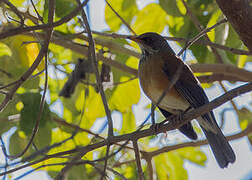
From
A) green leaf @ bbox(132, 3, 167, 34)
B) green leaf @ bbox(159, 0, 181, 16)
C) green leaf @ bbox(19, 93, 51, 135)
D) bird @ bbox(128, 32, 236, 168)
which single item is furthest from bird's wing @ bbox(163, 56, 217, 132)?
green leaf @ bbox(19, 93, 51, 135)

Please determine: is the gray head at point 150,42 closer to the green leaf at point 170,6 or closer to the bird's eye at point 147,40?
the bird's eye at point 147,40

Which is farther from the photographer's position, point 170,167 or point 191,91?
point 170,167

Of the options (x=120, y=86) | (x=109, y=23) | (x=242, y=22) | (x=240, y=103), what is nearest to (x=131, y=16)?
(x=109, y=23)

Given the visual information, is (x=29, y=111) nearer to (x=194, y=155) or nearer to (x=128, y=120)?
(x=128, y=120)

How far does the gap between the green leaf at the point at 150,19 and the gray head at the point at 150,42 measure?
437 mm

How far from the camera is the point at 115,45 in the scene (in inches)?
209

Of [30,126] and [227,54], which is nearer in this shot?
[30,126]

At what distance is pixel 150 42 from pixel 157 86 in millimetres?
896

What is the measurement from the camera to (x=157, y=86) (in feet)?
14.8

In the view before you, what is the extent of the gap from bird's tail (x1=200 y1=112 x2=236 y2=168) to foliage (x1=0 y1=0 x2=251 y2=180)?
84cm

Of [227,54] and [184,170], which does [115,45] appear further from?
[184,170]

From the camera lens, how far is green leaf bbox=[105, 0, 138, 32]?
5.13 metres

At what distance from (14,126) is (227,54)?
267cm

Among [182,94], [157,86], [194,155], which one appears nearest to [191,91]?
[182,94]
